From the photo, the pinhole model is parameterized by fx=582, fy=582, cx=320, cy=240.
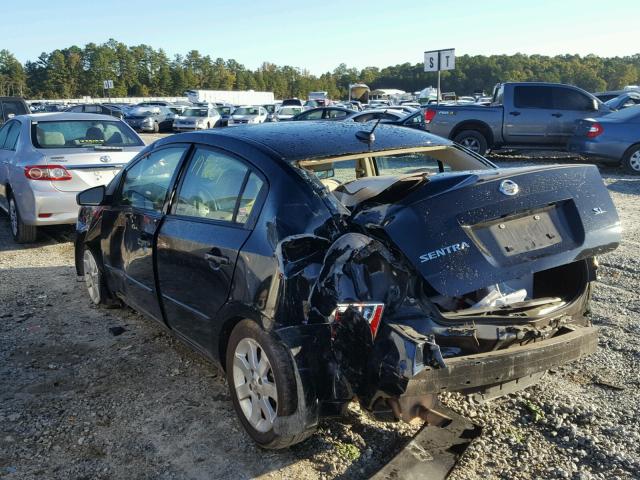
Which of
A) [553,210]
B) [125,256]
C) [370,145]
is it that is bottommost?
[125,256]

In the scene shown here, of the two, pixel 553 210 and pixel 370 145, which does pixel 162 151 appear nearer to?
pixel 370 145

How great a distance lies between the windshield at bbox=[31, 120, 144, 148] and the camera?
290 inches

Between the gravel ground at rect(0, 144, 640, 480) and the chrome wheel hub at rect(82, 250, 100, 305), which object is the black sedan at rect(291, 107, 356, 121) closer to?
the chrome wheel hub at rect(82, 250, 100, 305)

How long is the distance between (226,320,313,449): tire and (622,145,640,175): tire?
11.7 meters

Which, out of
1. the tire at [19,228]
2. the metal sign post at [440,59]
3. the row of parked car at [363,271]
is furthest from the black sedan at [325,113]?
the row of parked car at [363,271]

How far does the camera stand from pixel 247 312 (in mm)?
2941

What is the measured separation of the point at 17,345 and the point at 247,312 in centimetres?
248

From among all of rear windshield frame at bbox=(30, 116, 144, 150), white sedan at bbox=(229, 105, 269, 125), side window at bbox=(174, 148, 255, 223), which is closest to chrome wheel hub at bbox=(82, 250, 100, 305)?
side window at bbox=(174, 148, 255, 223)

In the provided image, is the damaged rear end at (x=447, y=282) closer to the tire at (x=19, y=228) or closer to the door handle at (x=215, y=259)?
the door handle at (x=215, y=259)

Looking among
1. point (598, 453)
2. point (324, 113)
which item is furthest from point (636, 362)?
point (324, 113)

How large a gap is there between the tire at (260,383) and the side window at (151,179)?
4.30ft

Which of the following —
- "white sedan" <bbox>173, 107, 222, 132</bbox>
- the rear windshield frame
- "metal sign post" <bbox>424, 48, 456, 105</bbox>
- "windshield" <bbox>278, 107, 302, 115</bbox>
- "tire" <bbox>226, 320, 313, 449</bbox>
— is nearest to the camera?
"tire" <bbox>226, 320, 313, 449</bbox>

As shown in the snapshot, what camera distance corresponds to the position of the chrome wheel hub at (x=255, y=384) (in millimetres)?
2885

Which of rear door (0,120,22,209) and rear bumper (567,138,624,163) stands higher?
rear door (0,120,22,209)
